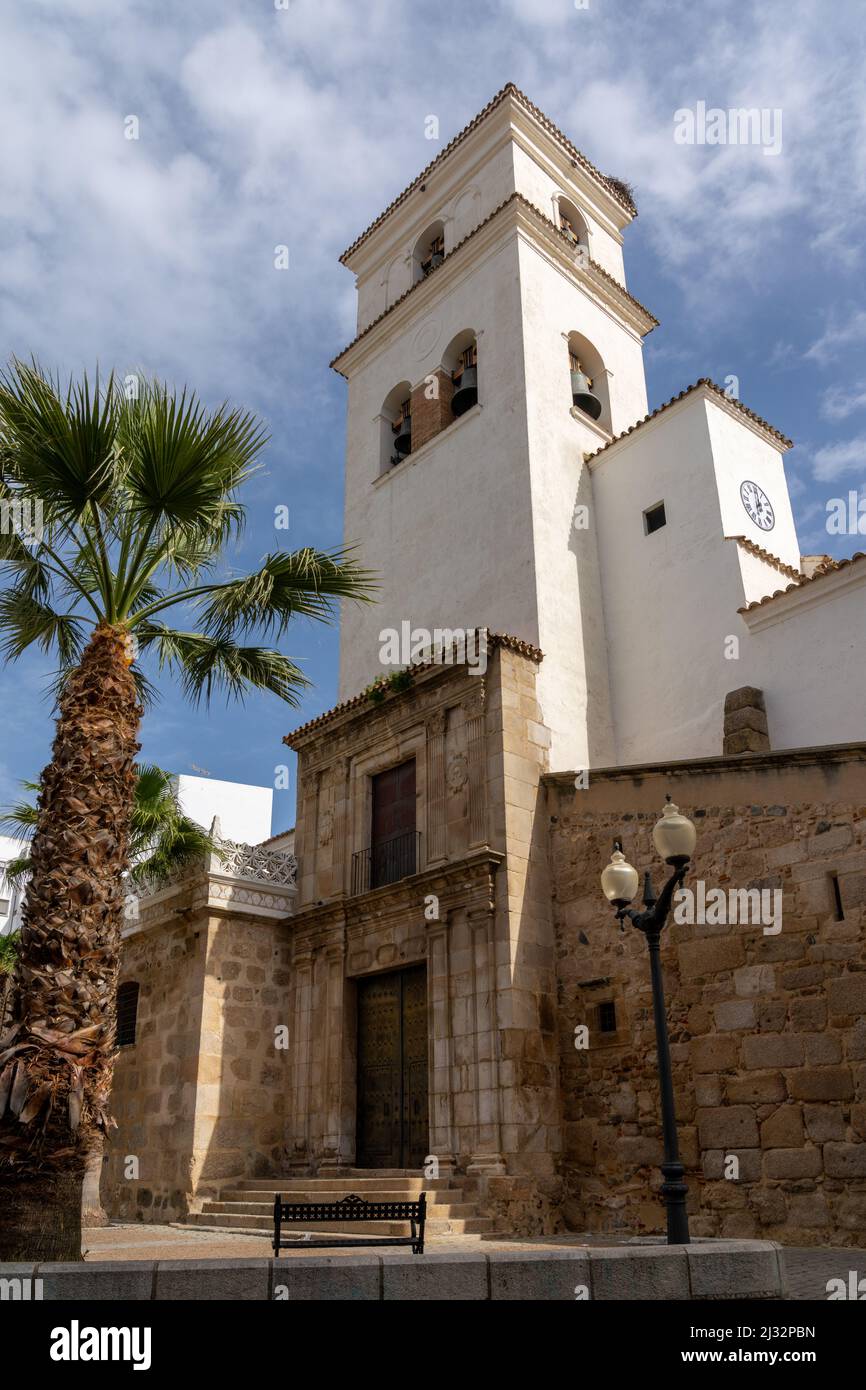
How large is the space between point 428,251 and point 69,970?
19.8 meters

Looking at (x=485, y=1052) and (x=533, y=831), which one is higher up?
(x=533, y=831)

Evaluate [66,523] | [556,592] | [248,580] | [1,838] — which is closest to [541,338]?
[556,592]

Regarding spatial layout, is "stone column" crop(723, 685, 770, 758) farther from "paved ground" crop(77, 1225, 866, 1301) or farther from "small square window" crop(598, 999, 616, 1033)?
"paved ground" crop(77, 1225, 866, 1301)

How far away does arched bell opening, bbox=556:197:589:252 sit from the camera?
869 inches

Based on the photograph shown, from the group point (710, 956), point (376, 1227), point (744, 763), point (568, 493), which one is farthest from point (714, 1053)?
point (568, 493)

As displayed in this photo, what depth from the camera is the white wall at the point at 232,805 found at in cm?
3666

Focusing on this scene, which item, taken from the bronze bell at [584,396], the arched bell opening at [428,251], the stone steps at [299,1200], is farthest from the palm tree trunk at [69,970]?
the arched bell opening at [428,251]

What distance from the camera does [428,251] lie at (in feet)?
76.0

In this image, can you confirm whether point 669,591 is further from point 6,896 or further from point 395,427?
point 6,896

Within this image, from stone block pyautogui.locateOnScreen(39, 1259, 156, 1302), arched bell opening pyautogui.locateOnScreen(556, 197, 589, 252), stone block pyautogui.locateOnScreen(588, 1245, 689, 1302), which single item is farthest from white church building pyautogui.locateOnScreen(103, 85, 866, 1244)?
stone block pyautogui.locateOnScreen(39, 1259, 156, 1302)

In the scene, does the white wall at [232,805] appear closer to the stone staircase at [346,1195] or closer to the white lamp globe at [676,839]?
the stone staircase at [346,1195]

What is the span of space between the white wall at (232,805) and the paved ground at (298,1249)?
24184 mm
